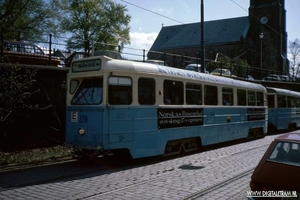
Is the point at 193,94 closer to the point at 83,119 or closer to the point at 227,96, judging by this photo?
the point at 227,96

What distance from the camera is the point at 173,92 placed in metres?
10.7

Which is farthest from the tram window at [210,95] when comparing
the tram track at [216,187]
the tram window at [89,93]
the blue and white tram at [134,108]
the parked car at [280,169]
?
the parked car at [280,169]

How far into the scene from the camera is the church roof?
2660 inches

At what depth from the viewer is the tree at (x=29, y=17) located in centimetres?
2314

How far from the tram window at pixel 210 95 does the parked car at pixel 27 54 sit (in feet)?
23.3

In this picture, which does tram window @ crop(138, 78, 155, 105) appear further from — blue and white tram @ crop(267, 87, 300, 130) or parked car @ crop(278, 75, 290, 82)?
parked car @ crop(278, 75, 290, 82)

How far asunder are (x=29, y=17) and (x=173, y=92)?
19539mm

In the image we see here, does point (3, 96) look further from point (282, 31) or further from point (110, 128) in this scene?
point (282, 31)

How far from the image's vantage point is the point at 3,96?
419 inches

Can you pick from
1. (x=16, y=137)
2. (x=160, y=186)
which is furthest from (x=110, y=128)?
(x=16, y=137)

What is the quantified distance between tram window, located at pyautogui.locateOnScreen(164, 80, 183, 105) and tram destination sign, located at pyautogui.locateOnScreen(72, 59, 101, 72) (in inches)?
91.7

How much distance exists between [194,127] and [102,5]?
33732 mm

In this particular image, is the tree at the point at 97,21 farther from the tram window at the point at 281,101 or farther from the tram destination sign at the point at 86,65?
the tram destination sign at the point at 86,65

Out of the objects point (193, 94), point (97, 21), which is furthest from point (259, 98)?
point (97, 21)
